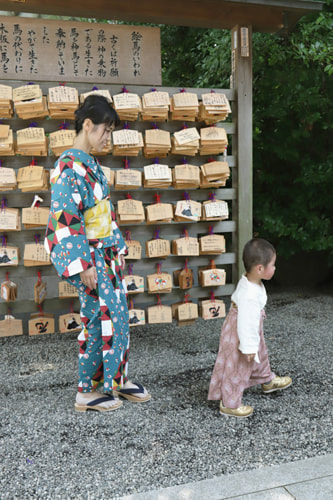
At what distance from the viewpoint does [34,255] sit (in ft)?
11.8

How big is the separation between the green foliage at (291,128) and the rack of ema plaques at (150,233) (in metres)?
1.66

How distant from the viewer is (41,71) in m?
3.56

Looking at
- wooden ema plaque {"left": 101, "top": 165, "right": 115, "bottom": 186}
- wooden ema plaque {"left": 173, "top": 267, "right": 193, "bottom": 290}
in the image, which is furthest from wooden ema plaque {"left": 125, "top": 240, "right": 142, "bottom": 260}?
wooden ema plaque {"left": 101, "top": 165, "right": 115, "bottom": 186}

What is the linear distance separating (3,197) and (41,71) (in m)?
1.08

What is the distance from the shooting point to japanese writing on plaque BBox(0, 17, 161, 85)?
3498 mm

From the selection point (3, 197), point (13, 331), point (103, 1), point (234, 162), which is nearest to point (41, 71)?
point (103, 1)

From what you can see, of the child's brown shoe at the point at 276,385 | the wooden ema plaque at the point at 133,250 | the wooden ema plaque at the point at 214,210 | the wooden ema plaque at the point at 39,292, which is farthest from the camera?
the wooden ema plaque at the point at 214,210

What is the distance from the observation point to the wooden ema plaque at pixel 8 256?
357 cm

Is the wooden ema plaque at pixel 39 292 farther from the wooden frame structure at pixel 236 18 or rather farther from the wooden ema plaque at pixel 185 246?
the wooden ema plaque at pixel 185 246

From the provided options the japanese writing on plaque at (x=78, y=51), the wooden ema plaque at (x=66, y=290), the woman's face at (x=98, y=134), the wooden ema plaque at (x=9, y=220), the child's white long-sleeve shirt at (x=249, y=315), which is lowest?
the wooden ema plaque at (x=66, y=290)

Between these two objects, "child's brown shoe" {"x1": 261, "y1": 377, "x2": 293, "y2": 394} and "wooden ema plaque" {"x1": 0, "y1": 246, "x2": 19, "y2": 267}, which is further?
"wooden ema plaque" {"x1": 0, "y1": 246, "x2": 19, "y2": 267}

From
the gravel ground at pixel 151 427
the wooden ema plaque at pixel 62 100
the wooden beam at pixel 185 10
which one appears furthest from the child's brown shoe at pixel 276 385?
the wooden beam at pixel 185 10

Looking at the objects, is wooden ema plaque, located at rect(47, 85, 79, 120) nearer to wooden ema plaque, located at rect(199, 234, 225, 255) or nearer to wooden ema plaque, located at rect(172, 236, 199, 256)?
wooden ema plaque, located at rect(172, 236, 199, 256)

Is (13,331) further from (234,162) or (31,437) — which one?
(234,162)
